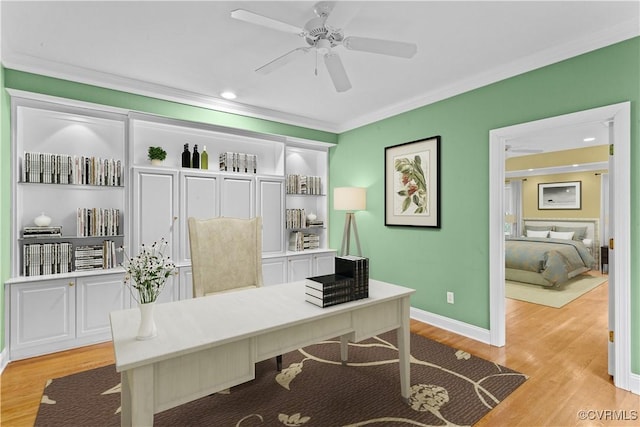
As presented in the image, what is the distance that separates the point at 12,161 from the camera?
2.81m

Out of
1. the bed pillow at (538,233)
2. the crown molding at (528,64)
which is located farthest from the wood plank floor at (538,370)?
the bed pillow at (538,233)

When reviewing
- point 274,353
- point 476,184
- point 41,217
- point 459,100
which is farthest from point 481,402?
point 41,217

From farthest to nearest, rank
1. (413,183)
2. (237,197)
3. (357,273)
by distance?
(237,197) → (413,183) → (357,273)

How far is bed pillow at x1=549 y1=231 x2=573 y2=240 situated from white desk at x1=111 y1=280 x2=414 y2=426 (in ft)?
22.5

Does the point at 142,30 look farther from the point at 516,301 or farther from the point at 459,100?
the point at 516,301

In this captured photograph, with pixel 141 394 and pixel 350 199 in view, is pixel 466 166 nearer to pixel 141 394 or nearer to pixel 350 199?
pixel 350 199

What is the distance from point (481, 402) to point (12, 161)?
4.15 metres

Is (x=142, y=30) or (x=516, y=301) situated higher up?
(x=142, y=30)

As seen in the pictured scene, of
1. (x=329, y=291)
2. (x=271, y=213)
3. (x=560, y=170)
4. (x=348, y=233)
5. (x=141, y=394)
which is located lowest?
(x=141, y=394)

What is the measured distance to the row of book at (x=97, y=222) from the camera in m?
3.10

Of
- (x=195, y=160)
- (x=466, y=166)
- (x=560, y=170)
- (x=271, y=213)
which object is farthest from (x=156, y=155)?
(x=560, y=170)

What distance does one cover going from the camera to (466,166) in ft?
10.8

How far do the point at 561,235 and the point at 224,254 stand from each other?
7.57 m

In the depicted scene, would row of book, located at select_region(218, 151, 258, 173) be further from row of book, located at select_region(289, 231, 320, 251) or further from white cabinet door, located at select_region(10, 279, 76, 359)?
white cabinet door, located at select_region(10, 279, 76, 359)
